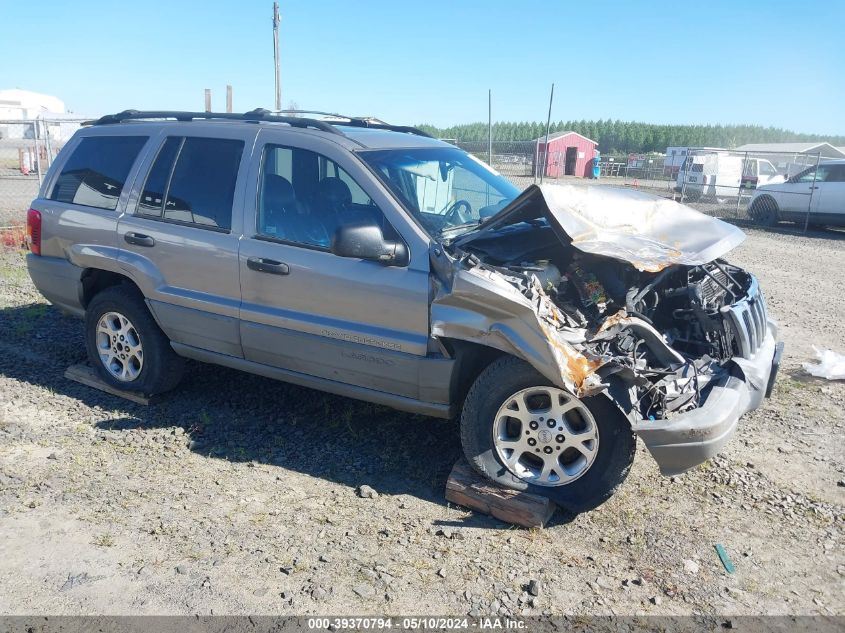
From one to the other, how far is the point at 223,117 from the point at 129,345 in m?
1.84

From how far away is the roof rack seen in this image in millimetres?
4383

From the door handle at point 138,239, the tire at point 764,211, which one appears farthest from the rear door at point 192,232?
the tire at point 764,211

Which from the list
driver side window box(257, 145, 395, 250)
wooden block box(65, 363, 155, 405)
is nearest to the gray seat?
driver side window box(257, 145, 395, 250)

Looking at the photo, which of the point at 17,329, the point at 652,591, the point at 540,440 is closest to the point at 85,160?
the point at 17,329

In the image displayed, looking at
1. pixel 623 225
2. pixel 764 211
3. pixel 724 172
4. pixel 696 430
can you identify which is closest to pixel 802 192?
pixel 764 211

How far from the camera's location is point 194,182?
177 inches

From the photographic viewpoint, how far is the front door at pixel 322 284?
12.4 ft

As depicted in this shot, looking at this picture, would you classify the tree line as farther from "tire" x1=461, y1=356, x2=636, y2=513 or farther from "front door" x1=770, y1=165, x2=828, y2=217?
"tire" x1=461, y1=356, x2=636, y2=513

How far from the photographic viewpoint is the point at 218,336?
14.7 ft

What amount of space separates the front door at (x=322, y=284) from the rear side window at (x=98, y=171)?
127 cm

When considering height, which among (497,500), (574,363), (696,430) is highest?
(574,363)

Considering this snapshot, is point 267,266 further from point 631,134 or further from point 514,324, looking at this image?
point 631,134

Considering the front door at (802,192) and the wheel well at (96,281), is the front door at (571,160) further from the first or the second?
the wheel well at (96,281)

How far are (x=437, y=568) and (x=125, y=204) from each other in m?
3.41
